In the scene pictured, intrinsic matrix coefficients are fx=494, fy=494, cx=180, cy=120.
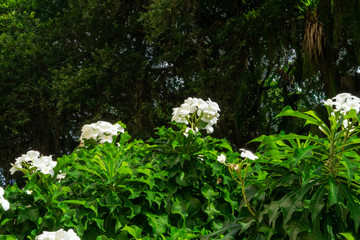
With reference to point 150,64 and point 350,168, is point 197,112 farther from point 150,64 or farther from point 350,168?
point 150,64

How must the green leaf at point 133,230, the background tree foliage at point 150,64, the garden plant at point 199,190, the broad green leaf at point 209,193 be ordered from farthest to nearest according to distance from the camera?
the background tree foliage at point 150,64
the broad green leaf at point 209,193
the green leaf at point 133,230
the garden plant at point 199,190

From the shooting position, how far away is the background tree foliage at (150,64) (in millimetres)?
6969

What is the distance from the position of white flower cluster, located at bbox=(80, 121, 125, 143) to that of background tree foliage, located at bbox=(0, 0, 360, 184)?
11.9 ft

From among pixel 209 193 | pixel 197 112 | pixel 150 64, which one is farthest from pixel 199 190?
pixel 150 64

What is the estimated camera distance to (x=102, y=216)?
2045 millimetres

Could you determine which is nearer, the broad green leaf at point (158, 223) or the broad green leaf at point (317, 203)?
the broad green leaf at point (317, 203)

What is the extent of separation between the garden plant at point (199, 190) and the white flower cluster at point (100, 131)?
23 cm

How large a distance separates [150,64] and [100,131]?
6032 mm

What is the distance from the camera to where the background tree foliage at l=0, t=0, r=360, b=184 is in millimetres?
6969

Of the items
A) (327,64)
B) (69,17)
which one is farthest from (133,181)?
(69,17)

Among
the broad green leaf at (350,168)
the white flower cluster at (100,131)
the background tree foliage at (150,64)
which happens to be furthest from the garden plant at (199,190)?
the background tree foliage at (150,64)

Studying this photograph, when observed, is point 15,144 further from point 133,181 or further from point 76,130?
point 133,181

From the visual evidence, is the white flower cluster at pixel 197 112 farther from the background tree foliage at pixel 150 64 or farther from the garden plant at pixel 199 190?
the background tree foliage at pixel 150 64

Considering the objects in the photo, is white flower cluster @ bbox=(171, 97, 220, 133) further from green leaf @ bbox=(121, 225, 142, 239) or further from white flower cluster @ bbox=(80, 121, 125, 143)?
green leaf @ bbox=(121, 225, 142, 239)
